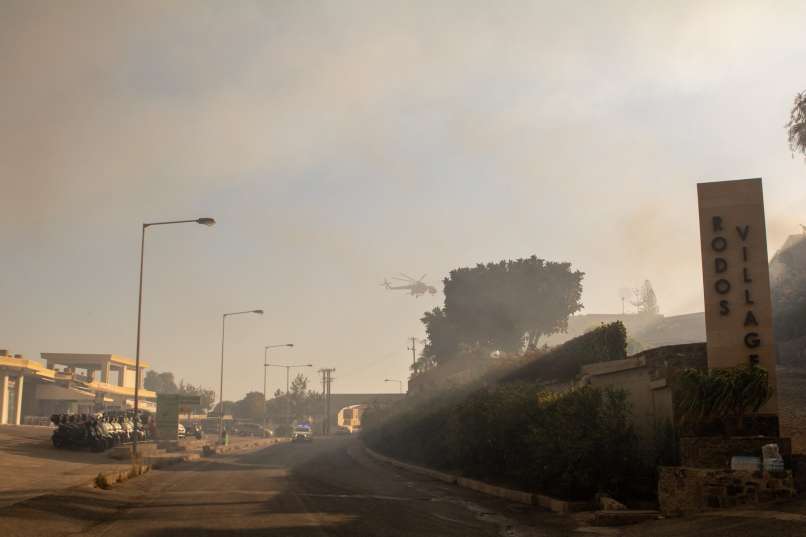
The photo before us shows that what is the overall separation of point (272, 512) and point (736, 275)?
43.0 ft

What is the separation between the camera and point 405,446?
47.3 metres

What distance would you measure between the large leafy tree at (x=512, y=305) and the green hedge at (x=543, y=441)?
46300 millimetres

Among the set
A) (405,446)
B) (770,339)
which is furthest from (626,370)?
(405,446)

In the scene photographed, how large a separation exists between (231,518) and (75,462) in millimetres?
22170

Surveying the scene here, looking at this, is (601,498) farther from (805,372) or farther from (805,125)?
(805,125)

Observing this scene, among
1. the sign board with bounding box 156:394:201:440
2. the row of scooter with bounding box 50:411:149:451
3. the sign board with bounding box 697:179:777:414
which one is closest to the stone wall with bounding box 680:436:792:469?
the sign board with bounding box 697:179:777:414

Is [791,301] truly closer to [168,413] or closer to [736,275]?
[736,275]

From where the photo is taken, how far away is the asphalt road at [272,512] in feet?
48.9

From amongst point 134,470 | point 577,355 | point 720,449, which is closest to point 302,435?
point 577,355

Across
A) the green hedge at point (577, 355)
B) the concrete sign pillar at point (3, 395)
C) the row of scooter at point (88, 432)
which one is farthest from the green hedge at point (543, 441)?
the concrete sign pillar at point (3, 395)

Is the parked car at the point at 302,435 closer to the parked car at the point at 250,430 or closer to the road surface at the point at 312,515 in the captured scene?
the parked car at the point at 250,430

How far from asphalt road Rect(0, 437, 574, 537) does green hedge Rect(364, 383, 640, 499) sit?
1476 mm

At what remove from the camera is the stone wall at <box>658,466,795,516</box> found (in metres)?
→ 14.9

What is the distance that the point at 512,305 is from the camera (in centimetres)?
8344
